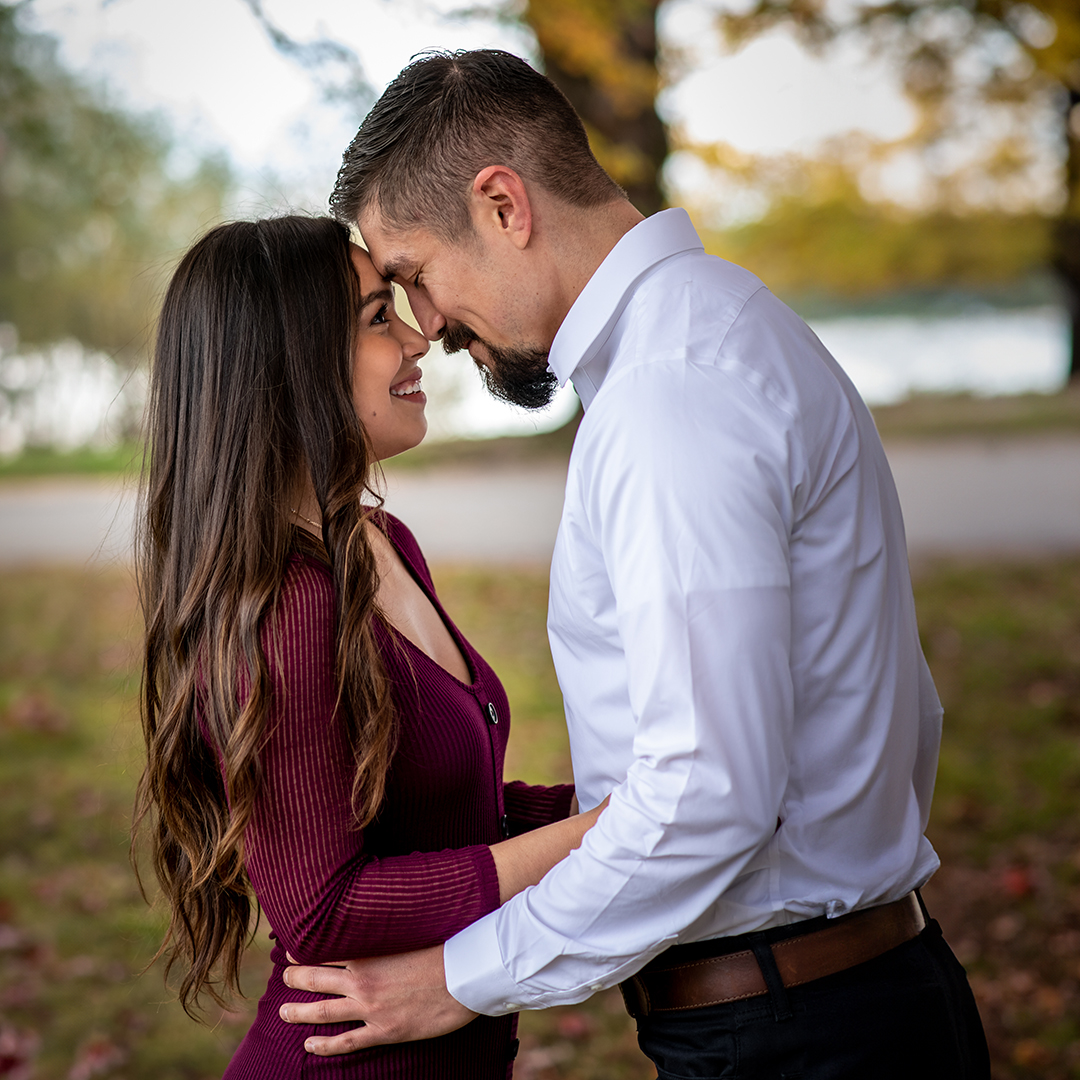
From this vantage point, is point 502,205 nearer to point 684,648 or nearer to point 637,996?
point 684,648

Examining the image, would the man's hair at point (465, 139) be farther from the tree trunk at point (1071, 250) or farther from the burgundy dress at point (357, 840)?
the tree trunk at point (1071, 250)

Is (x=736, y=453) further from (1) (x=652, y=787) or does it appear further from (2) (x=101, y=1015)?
(2) (x=101, y=1015)

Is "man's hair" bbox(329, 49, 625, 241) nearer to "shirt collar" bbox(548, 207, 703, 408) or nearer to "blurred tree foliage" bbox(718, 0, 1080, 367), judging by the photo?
"shirt collar" bbox(548, 207, 703, 408)

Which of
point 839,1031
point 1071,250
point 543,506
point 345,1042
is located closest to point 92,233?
point 543,506

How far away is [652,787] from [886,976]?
494 mm

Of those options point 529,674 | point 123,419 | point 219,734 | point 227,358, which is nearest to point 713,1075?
point 219,734

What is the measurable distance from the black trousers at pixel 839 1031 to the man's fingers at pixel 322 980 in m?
0.43

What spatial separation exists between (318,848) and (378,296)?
0.87 m

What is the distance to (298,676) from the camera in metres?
1.44

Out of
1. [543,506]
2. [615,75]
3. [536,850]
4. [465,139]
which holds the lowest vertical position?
[543,506]

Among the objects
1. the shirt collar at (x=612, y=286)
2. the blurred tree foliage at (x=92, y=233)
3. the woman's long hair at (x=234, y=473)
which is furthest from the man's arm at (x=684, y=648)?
the blurred tree foliage at (x=92, y=233)

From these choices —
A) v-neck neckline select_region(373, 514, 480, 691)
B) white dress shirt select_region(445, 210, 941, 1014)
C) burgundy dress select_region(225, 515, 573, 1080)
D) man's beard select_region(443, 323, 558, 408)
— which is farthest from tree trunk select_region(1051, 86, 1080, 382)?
burgundy dress select_region(225, 515, 573, 1080)

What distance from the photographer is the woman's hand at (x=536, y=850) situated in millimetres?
1516

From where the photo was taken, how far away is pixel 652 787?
126 cm
